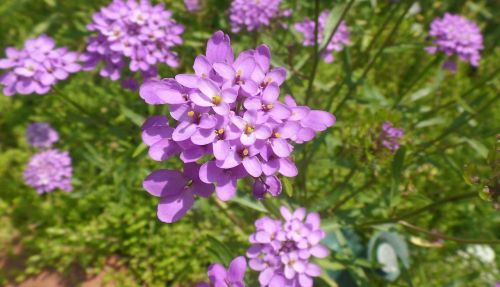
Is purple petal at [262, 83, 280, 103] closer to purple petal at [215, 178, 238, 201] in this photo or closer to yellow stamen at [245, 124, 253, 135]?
yellow stamen at [245, 124, 253, 135]

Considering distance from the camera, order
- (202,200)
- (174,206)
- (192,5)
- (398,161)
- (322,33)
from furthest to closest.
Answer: (192,5), (322,33), (202,200), (398,161), (174,206)

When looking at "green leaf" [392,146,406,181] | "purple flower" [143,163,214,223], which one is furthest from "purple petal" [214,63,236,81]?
"green leaf" [392,146,406,181]

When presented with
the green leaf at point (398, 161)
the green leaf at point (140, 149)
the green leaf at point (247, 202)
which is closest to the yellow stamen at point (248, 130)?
the green leaf at point (247, 202)

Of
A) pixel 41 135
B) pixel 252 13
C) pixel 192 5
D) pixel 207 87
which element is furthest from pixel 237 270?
pixel 41 135

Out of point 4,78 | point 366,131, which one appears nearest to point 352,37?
point 366,131

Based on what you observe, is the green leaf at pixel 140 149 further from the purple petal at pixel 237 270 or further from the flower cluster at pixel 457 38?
the flower cluster at pixel 457 38

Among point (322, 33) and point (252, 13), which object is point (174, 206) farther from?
point (322, 33)

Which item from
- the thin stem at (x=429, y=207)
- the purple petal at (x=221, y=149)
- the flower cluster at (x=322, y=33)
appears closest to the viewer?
the purple petal at (x=221, y=149)

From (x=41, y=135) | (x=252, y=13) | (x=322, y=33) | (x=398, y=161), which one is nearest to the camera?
(x=398, y=161)
